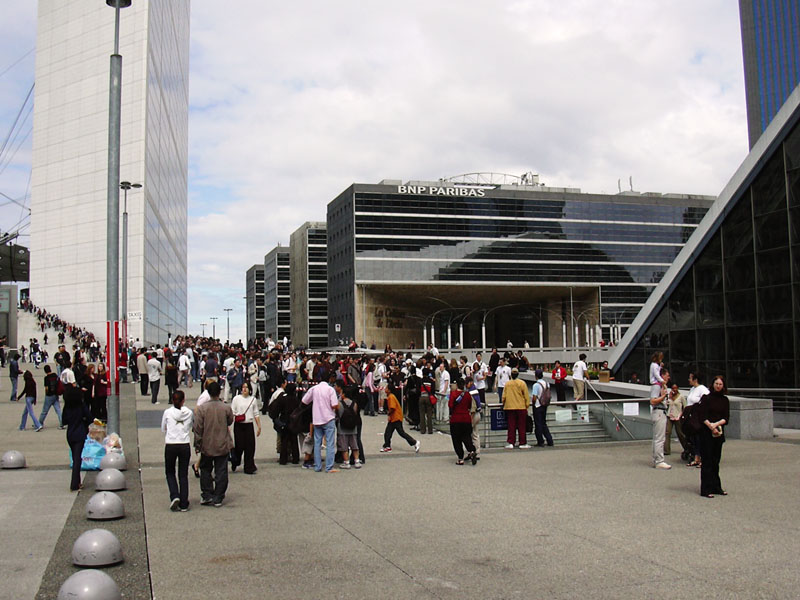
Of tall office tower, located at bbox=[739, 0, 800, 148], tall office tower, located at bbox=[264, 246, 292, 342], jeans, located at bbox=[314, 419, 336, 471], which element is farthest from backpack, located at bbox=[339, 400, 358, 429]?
tall office tower, located at bbox=[264, 246, 292, 342]

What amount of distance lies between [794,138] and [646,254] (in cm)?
10241

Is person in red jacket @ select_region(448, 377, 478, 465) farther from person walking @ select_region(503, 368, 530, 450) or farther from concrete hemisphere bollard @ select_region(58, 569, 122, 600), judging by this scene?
concrete hemisphere bollard @ select_region(58, 569, 122, 600)

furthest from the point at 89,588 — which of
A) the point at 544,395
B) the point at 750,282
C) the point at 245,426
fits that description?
the point at 750,282

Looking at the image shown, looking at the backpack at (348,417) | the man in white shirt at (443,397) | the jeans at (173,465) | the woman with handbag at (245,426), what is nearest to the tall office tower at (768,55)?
the man in white shirt at (443,397)

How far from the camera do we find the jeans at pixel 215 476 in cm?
1039

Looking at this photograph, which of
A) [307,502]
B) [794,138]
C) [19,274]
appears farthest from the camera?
[19,274]

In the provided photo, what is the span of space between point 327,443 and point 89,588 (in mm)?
8337

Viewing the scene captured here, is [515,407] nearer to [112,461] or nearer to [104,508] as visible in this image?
[112,461]

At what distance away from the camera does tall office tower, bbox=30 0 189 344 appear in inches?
2441

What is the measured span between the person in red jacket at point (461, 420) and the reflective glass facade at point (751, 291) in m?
15.5

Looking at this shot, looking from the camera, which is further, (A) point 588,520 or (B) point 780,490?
(B) point 780,490

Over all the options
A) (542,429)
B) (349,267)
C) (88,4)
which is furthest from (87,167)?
(542,429)

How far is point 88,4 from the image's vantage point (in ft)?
222

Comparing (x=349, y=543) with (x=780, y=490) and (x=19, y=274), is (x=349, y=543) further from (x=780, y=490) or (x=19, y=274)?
(x=19, y=274)
